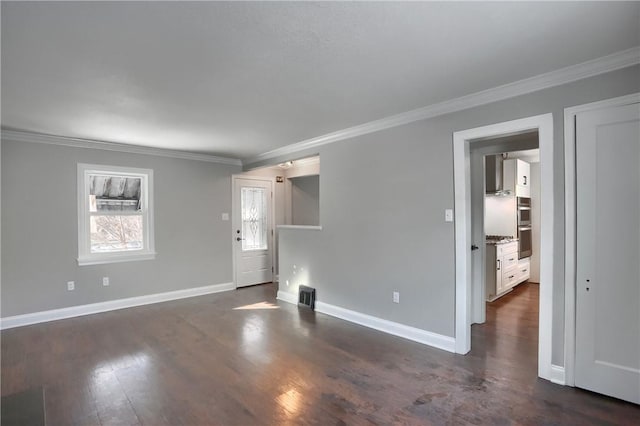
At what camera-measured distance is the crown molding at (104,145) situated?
4070 millimetres

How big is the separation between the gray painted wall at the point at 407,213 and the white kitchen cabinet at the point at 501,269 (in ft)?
7.27

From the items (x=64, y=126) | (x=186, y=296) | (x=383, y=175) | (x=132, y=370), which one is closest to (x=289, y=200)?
(x=186, y=296)

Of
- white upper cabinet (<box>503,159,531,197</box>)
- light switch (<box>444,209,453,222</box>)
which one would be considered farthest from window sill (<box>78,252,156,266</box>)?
white upper cabinet (<box>503,159,531,197</box>)

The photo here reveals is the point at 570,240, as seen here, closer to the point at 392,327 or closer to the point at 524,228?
the point at 392,327

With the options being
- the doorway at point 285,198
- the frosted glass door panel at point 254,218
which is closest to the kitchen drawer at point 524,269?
the doorway at point 285,198

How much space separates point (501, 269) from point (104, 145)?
612 cm

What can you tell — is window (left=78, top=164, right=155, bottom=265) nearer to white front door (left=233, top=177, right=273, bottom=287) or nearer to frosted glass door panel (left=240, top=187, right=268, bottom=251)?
white front door (left=233, top=177, right=273, bottom=287)

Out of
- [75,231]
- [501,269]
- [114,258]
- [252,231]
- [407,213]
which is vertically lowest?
[501,269]

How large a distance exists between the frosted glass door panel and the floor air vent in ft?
6.08

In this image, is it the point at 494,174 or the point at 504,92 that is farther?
the point at 494,174

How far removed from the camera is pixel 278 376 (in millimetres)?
2727

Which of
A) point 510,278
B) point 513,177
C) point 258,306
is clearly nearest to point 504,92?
point 513,177

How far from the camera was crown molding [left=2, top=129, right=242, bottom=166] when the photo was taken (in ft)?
13.4

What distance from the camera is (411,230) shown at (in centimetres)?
351
